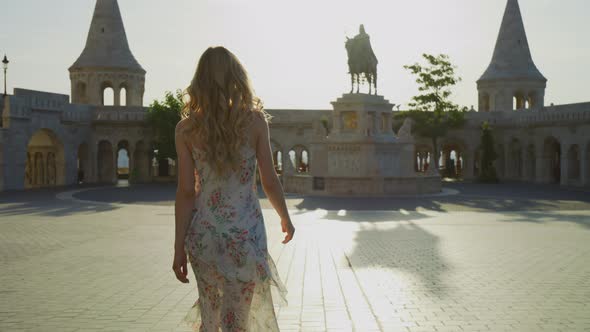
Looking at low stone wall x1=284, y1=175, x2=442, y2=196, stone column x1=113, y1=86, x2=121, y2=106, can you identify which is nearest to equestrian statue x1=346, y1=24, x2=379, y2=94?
low stone wall x1=284, y1=175, x2=442, y2=196

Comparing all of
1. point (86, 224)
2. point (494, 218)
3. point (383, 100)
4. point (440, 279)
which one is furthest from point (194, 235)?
point (383, 100)

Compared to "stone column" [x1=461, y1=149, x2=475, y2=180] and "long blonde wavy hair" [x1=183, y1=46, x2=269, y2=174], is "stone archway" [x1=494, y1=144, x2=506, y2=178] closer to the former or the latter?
"stone column" [x1=461, y1=149, x2=475, y2=180]

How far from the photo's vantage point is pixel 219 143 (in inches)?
142

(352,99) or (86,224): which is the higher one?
(352,99)

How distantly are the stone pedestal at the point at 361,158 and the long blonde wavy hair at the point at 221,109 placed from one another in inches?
956

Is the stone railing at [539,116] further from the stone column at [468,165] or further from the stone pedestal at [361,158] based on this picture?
the stone pedestal at [361,158]

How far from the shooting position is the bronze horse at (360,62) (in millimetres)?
31375

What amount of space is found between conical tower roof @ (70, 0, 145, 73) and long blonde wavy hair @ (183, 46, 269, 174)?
45.9 m

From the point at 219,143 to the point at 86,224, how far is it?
1384 centimetres

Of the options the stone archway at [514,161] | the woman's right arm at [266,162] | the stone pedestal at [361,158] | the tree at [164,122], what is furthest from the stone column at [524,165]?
the woman's right arm at [266,162]

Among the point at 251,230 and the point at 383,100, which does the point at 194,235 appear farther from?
the point at 383,100

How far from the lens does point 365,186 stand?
1096 inches

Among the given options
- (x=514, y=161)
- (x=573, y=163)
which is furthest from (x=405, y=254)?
(x=514, y=161)

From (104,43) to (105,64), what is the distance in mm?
1707
